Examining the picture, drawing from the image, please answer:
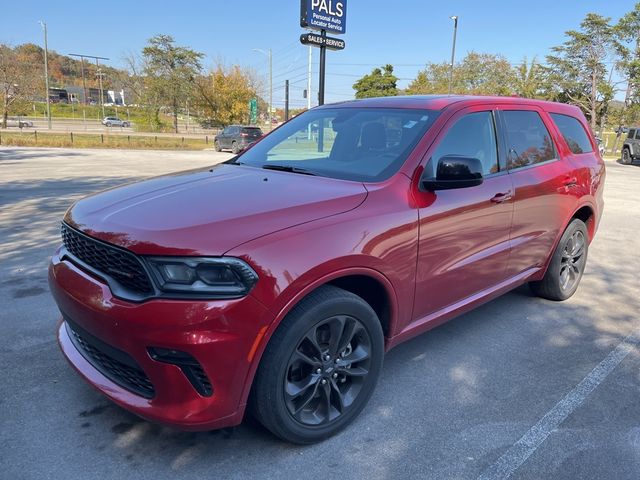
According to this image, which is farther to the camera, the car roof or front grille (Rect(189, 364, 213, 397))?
the car roof

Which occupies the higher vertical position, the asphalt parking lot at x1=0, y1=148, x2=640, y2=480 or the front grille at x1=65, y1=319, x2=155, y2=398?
the front grille at x1=65, y1=319, x2=155, y2=398

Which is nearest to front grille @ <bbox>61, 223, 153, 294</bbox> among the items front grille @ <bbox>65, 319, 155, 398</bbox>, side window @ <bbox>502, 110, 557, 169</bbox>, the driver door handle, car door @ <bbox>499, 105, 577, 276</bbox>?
front grille @ <bbox>65, 319, 155, 398</bbox>

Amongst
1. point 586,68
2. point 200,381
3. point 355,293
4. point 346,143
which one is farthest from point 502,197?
point 586,68

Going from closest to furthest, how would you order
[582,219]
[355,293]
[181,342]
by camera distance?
[181,342]
[355,293]
[582,219]

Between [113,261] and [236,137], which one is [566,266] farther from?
[236,137]

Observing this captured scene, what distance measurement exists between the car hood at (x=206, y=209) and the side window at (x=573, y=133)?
2.75m

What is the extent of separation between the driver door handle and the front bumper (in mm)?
2080

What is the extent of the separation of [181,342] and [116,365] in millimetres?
552

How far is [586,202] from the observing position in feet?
15.6

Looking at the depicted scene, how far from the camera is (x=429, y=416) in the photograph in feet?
9.56

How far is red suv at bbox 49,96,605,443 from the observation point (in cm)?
215

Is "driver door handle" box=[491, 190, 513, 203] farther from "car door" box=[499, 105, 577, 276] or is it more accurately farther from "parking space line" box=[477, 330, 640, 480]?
"parking space line" box=[477, 330, 640, 480]

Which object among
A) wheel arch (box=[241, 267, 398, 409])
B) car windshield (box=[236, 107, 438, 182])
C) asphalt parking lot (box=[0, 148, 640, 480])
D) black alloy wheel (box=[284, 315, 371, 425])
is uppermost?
car windshield (box=[236, 107, 438, 182])

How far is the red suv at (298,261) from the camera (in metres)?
2.15
